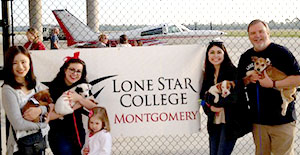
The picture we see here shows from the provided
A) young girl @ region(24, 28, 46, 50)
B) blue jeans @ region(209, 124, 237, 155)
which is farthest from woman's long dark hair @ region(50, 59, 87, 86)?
young girl @ region(24, 28, 46, 50)

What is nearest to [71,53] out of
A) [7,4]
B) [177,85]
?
[7,4]

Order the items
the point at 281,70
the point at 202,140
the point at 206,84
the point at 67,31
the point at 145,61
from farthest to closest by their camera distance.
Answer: the point at 67,31
the point at 202,140
the point at 145,61
the point at 206,84
the point at 281,70

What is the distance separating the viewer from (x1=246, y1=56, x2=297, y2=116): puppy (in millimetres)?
3721

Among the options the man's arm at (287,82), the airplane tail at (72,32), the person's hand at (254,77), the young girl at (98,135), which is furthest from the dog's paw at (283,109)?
the airplane tail at (72,32)

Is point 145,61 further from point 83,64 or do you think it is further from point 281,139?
point 281,139

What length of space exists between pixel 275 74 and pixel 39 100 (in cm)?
218

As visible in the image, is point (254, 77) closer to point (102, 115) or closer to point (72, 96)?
point (102, 115)

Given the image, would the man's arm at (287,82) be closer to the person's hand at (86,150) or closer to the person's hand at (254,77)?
the person's hand at (254,77)

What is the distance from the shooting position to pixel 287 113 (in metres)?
3.77

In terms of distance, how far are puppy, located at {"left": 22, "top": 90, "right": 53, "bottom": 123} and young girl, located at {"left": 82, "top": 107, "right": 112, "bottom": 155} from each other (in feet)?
1.52

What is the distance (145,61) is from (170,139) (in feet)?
8.00

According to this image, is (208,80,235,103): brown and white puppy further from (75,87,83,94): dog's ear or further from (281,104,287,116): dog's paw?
(75,87,83,94): dog's ear

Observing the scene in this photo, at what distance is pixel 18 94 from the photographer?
337 cm

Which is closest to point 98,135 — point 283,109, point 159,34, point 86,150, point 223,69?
point 86,150
